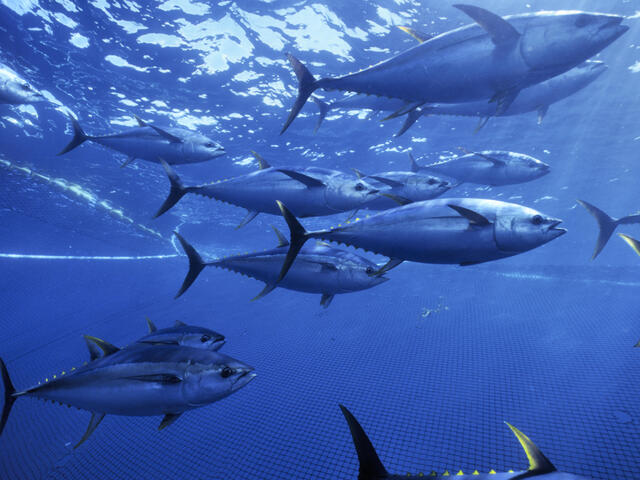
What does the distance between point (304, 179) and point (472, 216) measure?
4.36 feet

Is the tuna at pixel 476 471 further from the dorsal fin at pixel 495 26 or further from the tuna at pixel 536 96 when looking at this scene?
the tuna at pixel 536 96

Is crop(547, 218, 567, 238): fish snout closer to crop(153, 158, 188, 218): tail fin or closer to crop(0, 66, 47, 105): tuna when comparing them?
crop(153, 158, 188, 218): tail fin

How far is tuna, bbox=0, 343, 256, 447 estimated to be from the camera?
2.13 metres

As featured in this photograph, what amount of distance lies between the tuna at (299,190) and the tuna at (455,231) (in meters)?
0.57

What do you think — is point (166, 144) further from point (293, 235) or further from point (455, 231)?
point (455, 231)

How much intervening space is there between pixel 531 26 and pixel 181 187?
9.57ft

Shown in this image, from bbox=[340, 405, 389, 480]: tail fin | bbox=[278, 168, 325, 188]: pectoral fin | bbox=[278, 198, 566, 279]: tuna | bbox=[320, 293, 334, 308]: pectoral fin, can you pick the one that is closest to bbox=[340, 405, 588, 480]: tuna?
bbox=[340, 405, 389, 480]: tail fin

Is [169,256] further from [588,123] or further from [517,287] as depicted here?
[588,123]

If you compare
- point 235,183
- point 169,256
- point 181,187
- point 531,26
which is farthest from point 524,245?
point 169,256

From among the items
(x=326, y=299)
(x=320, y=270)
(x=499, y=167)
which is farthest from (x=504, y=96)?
(x=499, y=167)

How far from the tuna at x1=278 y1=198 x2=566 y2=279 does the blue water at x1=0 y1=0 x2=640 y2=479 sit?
4.35 metres

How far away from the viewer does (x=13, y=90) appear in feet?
11.2

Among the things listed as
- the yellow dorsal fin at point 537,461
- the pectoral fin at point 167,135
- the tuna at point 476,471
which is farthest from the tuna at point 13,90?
the yellow dorsal fin at point 537,461

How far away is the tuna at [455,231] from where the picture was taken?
5.56 feet
